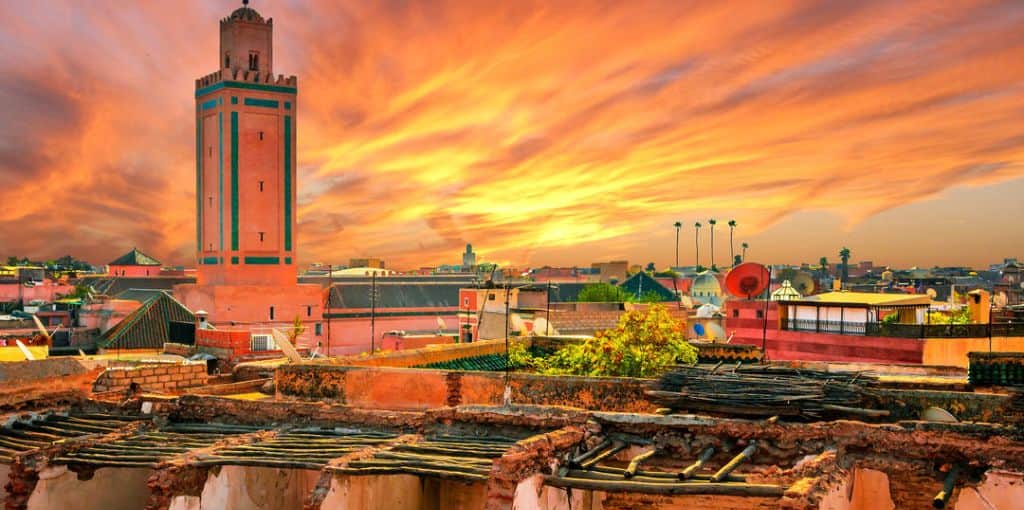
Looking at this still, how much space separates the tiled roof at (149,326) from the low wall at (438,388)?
2224 centimetres

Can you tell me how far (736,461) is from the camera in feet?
27.7

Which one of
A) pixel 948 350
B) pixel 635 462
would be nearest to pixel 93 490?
pixel 635 462

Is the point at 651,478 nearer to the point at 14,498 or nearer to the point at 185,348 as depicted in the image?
the point at 14,498

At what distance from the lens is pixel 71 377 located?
42.3 feet

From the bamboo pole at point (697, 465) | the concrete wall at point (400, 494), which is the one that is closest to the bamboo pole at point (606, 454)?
the bamboo pole at point (697, 465)

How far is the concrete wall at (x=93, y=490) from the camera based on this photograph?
980 cm

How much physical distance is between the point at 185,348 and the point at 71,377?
15657mm

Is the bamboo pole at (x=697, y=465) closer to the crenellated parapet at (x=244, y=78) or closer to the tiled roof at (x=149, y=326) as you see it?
the tiled roof at (x=149, y=326)

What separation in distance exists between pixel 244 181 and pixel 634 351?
3307 cm

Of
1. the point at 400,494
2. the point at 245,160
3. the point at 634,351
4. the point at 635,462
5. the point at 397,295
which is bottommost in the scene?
the point at 397,295

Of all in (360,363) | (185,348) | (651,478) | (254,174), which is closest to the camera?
(651,478)

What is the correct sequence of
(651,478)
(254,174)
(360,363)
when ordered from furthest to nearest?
(254,174) → (360,363) → (651,478)

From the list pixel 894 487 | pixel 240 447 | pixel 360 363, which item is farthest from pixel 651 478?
pixel 360 363

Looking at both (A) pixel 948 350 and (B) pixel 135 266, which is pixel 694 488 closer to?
(A) pixel 948 350
